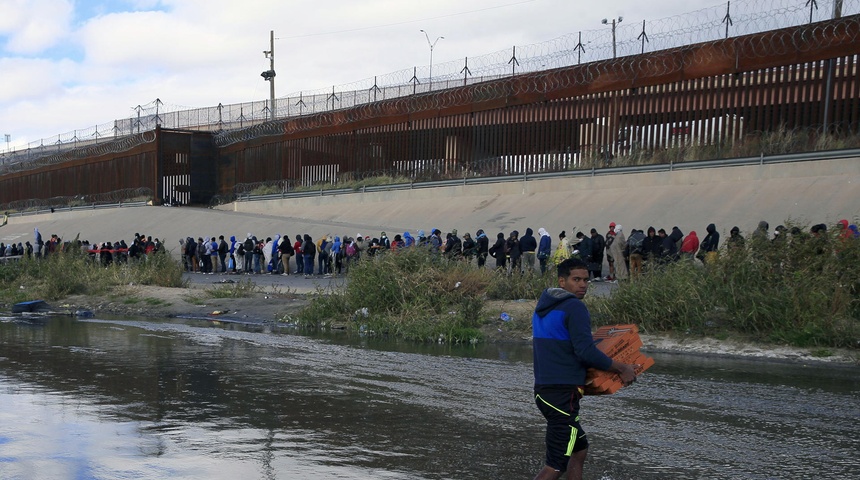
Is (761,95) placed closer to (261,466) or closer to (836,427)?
(836,427)

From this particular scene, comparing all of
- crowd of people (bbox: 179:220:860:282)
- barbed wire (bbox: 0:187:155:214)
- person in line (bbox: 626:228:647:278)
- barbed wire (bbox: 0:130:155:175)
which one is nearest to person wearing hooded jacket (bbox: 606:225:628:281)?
crowd of people (bbox: 179:220:860:282)

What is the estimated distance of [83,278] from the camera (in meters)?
26.3

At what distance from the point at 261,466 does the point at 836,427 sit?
5.21m

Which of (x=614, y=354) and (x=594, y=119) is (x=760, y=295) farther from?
(x=594, y=119)

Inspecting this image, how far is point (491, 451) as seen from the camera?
25.4 feet

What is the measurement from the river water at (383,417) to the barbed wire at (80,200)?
39794 millimetres

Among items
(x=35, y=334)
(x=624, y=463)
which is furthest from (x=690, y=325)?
(x=35, y=334)

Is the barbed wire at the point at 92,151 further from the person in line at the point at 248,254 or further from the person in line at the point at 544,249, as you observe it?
the person in line at the point at 544,249

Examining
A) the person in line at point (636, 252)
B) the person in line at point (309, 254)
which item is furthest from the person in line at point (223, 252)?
the person in line at point (636, 252)

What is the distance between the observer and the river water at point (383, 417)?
7.26 m

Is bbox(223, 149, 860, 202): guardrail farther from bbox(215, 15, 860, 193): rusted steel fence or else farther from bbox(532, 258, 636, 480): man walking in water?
bbox(532, 258, 636, 480): man walking in water

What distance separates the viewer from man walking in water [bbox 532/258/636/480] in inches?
230

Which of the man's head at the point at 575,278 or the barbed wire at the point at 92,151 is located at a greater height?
the barbed wire at the point at 92,151

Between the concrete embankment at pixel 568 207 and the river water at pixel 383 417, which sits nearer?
the river water at pixel 383 417
